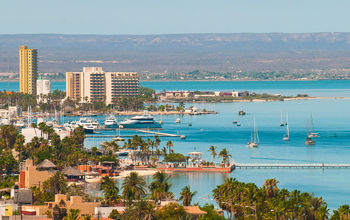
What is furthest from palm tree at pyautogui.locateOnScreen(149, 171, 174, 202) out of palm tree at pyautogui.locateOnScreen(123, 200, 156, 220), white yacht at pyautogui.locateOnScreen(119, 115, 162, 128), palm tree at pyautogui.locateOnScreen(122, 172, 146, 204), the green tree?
white yacht at pyautogui.locateOnScreen(119, 115, 162, 128)

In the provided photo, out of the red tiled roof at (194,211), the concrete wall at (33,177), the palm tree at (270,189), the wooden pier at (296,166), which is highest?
the concrete wall at (33,177)

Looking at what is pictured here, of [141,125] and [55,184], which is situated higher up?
[141,125]

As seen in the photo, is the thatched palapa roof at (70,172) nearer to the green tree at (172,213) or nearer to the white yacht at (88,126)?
the green tree at (172,213)

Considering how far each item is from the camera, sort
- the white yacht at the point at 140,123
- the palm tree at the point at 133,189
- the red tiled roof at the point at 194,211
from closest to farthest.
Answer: the red tiled roof at the point at 194,211 → the palm tree at the point at 133,189 → the white yacht at the point at 140,123

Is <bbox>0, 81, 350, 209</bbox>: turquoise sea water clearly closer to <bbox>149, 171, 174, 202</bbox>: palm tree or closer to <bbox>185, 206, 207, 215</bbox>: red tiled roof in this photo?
<bbox>149, 171, 174, 202</bbox>: palm tree

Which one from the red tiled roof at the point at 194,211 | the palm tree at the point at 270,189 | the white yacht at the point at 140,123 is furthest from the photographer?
the white yacht at the point at 140,123

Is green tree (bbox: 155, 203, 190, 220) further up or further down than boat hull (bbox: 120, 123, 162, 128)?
further down

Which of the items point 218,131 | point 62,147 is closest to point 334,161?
point 62,147

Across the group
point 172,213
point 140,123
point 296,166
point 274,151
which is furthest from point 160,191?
point 140,123

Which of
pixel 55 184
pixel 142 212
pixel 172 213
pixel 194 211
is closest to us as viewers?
pixel 142 212

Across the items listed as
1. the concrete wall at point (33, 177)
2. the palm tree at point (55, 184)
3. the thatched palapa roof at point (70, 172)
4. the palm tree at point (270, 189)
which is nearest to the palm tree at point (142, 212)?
the palm tree at point (270, 189)

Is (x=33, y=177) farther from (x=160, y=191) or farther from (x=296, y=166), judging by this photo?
(x=296, y=166)
